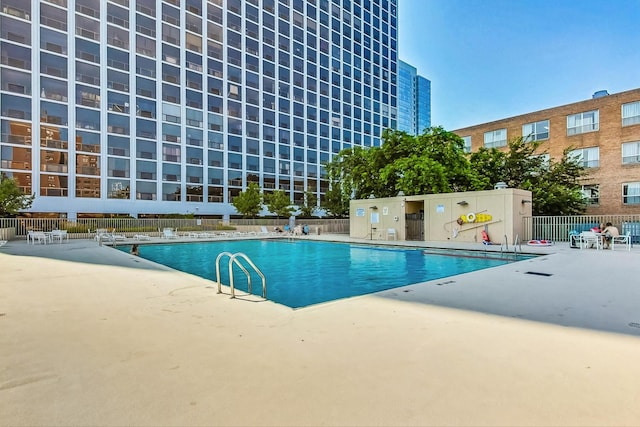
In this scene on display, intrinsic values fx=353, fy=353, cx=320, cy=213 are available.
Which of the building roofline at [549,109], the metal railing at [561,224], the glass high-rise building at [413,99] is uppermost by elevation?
the glass high-rise building at [413,99]

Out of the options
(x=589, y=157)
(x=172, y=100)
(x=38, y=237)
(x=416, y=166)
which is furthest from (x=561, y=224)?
(x=172, y=100)

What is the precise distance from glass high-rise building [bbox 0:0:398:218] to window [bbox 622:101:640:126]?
116 ft

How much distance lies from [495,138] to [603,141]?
7991mm

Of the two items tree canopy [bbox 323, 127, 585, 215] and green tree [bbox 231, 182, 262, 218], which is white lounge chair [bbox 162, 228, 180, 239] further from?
tree canopy [bbox 323, 127, 585, 215]

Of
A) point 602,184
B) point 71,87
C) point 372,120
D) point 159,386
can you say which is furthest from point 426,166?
point 372,120

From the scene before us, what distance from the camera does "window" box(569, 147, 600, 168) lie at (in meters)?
25.2

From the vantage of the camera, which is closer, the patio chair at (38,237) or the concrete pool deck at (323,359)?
the concrete pool deck at (323,359)

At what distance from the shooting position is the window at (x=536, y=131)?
2808 centimetres

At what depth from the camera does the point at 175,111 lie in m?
39.3

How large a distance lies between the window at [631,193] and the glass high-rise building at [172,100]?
3543cm

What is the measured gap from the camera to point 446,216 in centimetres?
2012

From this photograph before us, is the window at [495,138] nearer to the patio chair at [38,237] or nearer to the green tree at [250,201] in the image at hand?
the green tree at [250,201]

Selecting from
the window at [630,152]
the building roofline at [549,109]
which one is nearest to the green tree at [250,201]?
the building roofline at [549,109]

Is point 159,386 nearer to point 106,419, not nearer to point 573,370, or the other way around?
point 106,419
